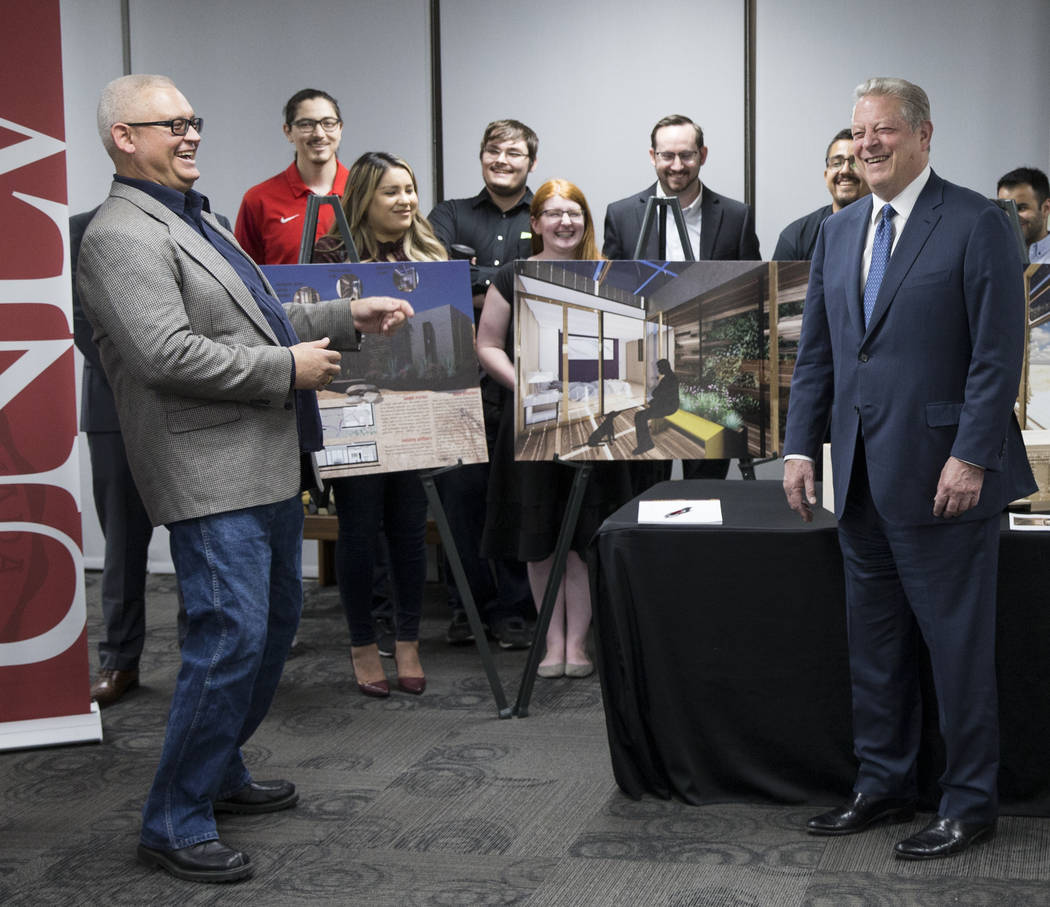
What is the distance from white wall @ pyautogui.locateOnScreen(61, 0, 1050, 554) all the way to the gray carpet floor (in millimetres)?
2419

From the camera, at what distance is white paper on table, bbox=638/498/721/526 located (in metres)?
2.68

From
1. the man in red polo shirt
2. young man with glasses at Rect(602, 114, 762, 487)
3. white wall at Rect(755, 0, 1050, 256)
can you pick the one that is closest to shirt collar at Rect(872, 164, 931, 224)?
young man with glasses at Rect(602, 114, 762, 487)

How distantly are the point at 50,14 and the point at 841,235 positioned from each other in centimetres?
206

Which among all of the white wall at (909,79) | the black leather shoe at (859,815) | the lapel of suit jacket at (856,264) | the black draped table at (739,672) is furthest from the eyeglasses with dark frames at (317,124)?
the black leather shoe at (859,815)

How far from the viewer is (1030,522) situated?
250cm

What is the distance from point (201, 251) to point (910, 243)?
52.3 inches

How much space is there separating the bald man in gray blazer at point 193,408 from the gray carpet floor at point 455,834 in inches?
7.0

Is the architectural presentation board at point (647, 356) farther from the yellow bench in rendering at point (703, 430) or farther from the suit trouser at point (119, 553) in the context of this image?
the suit trouser at point (119, 553)

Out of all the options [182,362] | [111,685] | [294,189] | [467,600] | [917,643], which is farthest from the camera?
[294,189]

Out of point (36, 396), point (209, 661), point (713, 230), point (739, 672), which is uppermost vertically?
point (713, 230)

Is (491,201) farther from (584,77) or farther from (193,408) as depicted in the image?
(193,408)

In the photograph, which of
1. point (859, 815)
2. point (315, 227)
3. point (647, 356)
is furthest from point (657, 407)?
point (859, 815)

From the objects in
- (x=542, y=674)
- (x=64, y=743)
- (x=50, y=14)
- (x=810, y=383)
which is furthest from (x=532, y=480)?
(x=50, y=14)

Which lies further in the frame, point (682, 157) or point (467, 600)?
point (682, 157)
